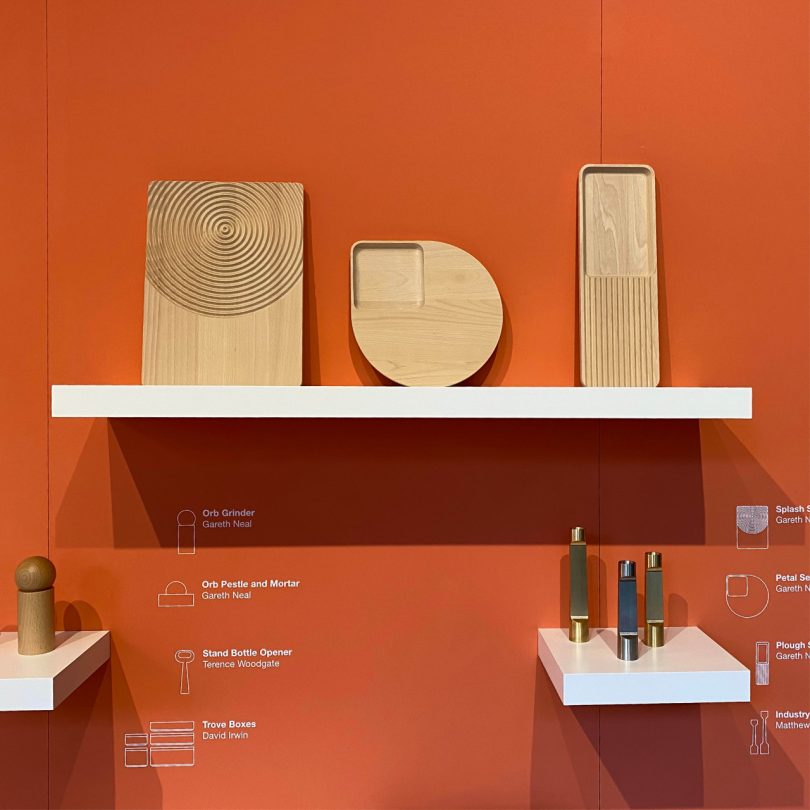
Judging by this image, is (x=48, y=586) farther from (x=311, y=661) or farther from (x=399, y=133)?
(x=399, y=133)

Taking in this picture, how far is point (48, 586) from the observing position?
39.9 inches

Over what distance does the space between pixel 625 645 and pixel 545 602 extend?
0.48 feet

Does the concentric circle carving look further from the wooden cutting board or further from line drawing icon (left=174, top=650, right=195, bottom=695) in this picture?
line drawing icon (left=174, top=650, right=195, bottom=695)

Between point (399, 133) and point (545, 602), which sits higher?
point (399, 133)

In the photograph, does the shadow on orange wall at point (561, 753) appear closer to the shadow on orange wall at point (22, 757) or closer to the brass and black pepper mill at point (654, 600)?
the brass and black pepper mill at point (654, 600)

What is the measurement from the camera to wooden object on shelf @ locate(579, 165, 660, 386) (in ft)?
3.50

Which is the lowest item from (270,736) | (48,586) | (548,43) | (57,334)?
(270,736)

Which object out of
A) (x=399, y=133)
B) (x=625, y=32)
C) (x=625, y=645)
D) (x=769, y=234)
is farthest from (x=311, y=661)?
(x=625, y=32)

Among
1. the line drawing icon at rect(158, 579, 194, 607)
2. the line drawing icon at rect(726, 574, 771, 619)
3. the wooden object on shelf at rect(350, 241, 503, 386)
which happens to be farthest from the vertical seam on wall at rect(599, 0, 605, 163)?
the line drawing icon at rect(158, 579, 194, 607)

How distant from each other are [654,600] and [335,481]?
491 mm

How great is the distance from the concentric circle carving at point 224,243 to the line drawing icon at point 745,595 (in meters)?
0.81

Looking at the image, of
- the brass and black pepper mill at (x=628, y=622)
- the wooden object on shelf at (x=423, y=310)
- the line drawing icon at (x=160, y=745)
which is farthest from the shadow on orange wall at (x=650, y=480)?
the line drawing icon at (x=160, y=745)

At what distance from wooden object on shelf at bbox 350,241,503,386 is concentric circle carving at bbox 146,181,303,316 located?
11 cm

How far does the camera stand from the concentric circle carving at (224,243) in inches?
41.3
